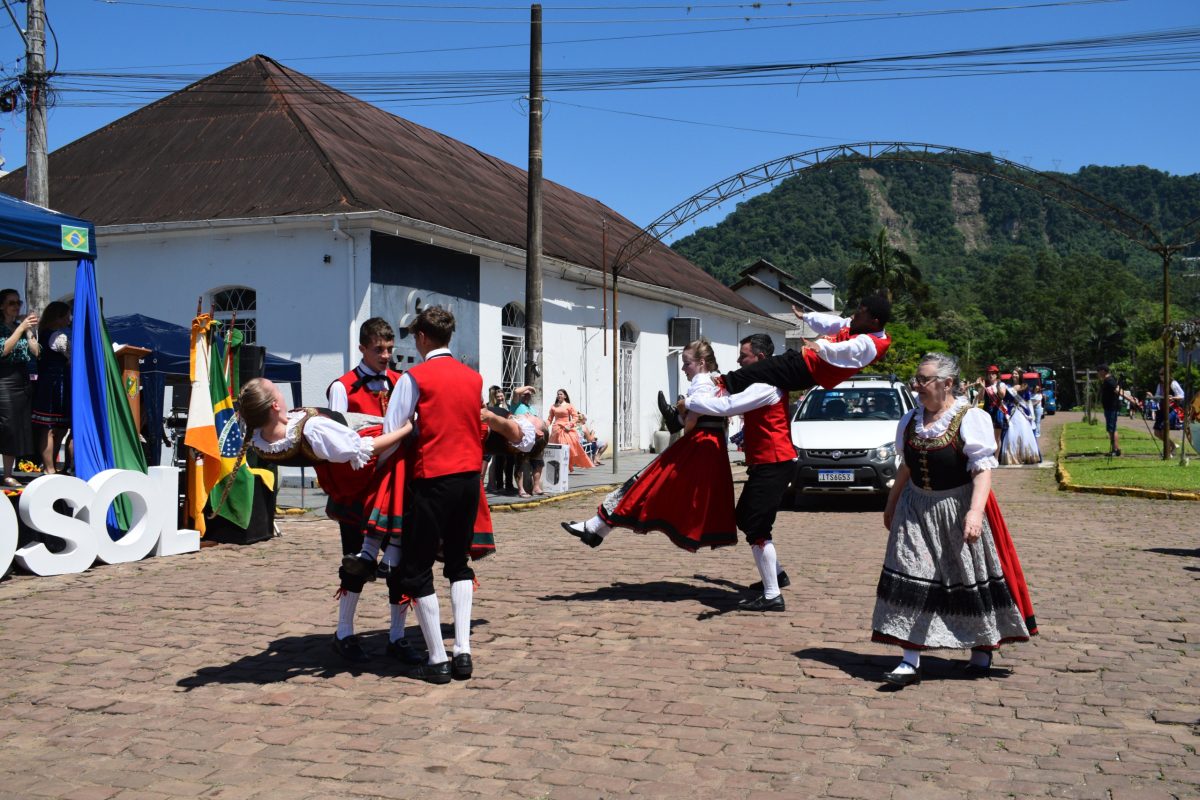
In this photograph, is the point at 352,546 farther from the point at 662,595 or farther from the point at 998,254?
the point at 998,254

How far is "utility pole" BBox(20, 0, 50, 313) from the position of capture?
48.6 ft

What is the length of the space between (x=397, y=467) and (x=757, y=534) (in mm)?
3021

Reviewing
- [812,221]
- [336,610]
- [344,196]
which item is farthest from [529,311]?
[812,221]

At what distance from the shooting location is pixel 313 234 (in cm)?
1745

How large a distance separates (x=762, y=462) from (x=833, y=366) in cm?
113

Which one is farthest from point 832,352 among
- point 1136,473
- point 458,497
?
point 1136,473

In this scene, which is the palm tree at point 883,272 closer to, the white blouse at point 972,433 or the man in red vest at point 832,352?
the man in red vest at point 832,352

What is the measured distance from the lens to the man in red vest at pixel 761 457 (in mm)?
7715

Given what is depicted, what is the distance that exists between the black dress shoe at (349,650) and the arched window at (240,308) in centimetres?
1258

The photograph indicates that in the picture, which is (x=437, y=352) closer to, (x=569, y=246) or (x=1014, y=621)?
(x=1014, y=621)

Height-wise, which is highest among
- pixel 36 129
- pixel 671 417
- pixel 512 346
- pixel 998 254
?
pixel 998 254

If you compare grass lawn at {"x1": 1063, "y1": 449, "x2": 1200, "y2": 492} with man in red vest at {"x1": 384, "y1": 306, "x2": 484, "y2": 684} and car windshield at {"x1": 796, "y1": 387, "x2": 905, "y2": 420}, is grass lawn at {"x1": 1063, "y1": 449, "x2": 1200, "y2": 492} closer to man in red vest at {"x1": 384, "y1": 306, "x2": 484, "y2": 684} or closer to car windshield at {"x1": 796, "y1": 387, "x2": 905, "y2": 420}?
car windshield at {"x1": 796, "y1": 387, "x2": 905, "y2": 420}

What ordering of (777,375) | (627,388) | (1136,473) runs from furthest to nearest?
(627,388), (1136,473), (777,375)

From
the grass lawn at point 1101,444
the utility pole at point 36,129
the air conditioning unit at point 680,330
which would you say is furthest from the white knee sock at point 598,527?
the air conditioning unit at point 680,330
